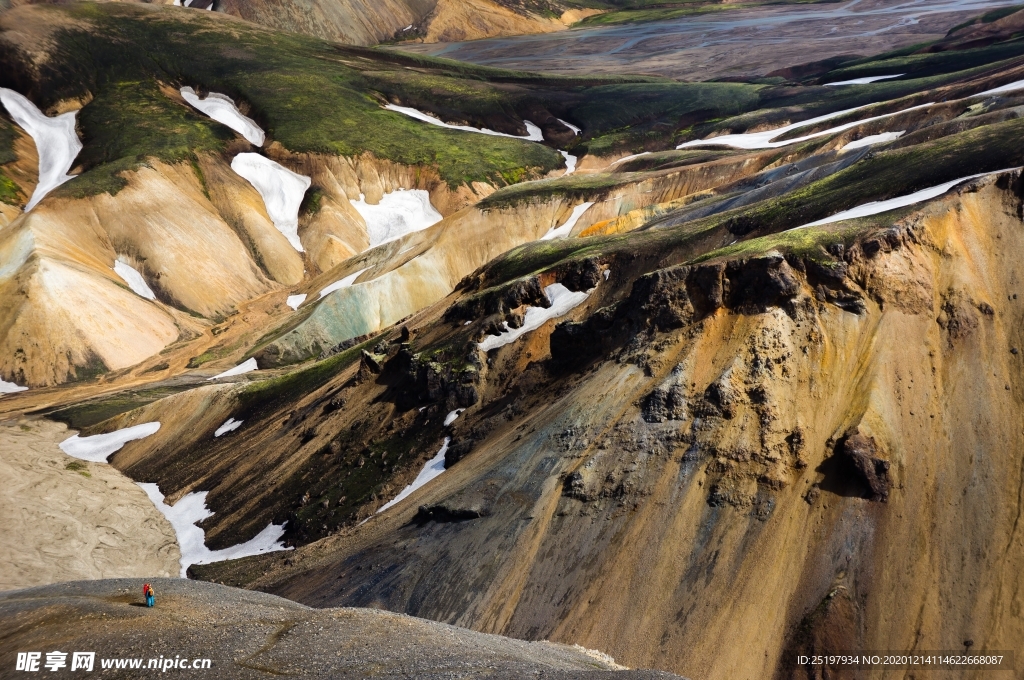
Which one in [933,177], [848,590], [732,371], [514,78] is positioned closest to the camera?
[848,590]

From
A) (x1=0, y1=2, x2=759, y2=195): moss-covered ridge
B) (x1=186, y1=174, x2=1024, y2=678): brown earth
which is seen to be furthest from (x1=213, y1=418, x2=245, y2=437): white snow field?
(x1=0, y1=2, x2=759, y2=195): moss-covered ridge

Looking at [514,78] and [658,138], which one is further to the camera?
[514,78]

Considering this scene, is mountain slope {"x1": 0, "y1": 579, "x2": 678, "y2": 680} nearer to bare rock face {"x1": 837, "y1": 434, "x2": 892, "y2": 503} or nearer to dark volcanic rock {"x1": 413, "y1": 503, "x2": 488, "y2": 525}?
dark volcanic rock {"x1": 413, "y1": 503, "x2": 488, "y2": 525}

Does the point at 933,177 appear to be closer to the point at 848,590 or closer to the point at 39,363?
the point at 848,590

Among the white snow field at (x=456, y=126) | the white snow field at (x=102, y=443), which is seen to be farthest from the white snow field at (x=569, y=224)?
the white snow field at (x=456, y=126)

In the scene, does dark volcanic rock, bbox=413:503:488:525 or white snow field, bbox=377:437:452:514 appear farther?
white snow field, bbox=377:437:452:514

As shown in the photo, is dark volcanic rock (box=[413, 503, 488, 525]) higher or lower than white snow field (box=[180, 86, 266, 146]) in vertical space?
lower

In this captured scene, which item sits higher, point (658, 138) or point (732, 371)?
point (658, 138)

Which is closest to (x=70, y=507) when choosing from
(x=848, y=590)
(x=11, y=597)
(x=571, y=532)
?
(x=11, y=597)
